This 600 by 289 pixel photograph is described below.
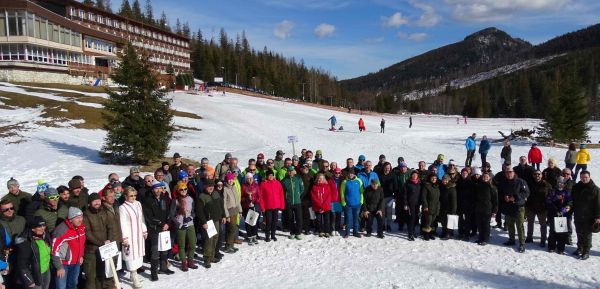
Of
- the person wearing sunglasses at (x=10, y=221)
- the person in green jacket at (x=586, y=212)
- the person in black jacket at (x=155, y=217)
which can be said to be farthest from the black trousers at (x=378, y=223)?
the person wearing sunglasses at (x=10, y=221)

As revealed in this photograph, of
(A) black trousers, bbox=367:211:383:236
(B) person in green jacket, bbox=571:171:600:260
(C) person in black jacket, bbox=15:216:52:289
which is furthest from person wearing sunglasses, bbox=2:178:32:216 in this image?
(B) person in green jacket, bbox=571:171:600:260

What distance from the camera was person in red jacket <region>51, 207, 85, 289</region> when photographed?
587cm

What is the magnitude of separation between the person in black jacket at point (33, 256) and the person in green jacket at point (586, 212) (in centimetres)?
952

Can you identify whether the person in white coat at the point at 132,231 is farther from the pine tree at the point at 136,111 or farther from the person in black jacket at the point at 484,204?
the pine tree at the point at 136,111

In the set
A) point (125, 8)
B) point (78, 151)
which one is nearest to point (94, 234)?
point (78, 151)

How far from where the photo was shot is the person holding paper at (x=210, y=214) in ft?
26.0

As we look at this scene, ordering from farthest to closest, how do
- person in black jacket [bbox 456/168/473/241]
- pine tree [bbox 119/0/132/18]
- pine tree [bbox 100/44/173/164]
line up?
pine tree [bbox 119/0/132/18] → pine tree [bbox 100/44/173/164] → person in black jacket [bbox 456/168/473/241]

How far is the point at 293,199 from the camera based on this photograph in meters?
9.62

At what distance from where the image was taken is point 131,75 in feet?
62.3

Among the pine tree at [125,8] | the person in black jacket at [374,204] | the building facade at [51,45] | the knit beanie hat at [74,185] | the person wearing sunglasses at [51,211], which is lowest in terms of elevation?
the person in black jacket at [374,204]

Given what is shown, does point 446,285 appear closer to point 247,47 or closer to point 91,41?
point 91,41

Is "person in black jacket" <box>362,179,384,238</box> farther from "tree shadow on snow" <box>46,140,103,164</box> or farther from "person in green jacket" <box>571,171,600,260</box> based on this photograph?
"tree shadow on snow" <box>46,140,103,164</box>

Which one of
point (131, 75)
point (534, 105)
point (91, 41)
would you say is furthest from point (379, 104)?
point (131, 75)

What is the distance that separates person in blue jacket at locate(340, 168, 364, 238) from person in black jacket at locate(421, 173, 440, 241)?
4.85 feet
